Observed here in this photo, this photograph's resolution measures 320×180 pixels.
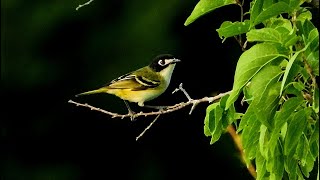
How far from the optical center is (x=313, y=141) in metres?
2.80

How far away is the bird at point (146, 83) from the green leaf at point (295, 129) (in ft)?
9.18

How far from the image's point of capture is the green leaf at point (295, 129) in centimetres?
270

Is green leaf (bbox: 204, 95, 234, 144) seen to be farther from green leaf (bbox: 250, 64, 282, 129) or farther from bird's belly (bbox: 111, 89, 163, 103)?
bird's belly (bbox: 111, 89, 163, 103)

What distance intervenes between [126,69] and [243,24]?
706cm

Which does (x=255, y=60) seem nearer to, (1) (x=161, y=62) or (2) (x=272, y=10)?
(2) (x=272, y=10)

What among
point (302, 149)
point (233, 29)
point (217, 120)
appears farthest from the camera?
point (217, 120)

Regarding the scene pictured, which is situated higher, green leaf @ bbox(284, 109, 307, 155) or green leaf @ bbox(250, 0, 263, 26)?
green leaf @ bbox(250, 0, 263, 26)

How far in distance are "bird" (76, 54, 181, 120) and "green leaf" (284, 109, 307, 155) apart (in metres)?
2.80

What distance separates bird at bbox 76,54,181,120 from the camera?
18.4 feet

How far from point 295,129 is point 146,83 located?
2920 millimetres

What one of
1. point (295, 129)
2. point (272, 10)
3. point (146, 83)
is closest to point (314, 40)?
point (272, 10)

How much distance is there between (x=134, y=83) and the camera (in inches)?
223

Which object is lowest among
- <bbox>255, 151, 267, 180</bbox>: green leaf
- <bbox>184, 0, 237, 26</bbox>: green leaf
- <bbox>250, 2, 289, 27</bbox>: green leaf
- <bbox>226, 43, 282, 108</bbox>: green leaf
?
<bbox>255, 151, 267, 180</bbox>: green leaf

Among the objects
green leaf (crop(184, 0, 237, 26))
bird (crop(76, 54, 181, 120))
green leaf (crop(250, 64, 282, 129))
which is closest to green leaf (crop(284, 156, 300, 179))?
green leaf (crop(250, 64, 282, 129))
